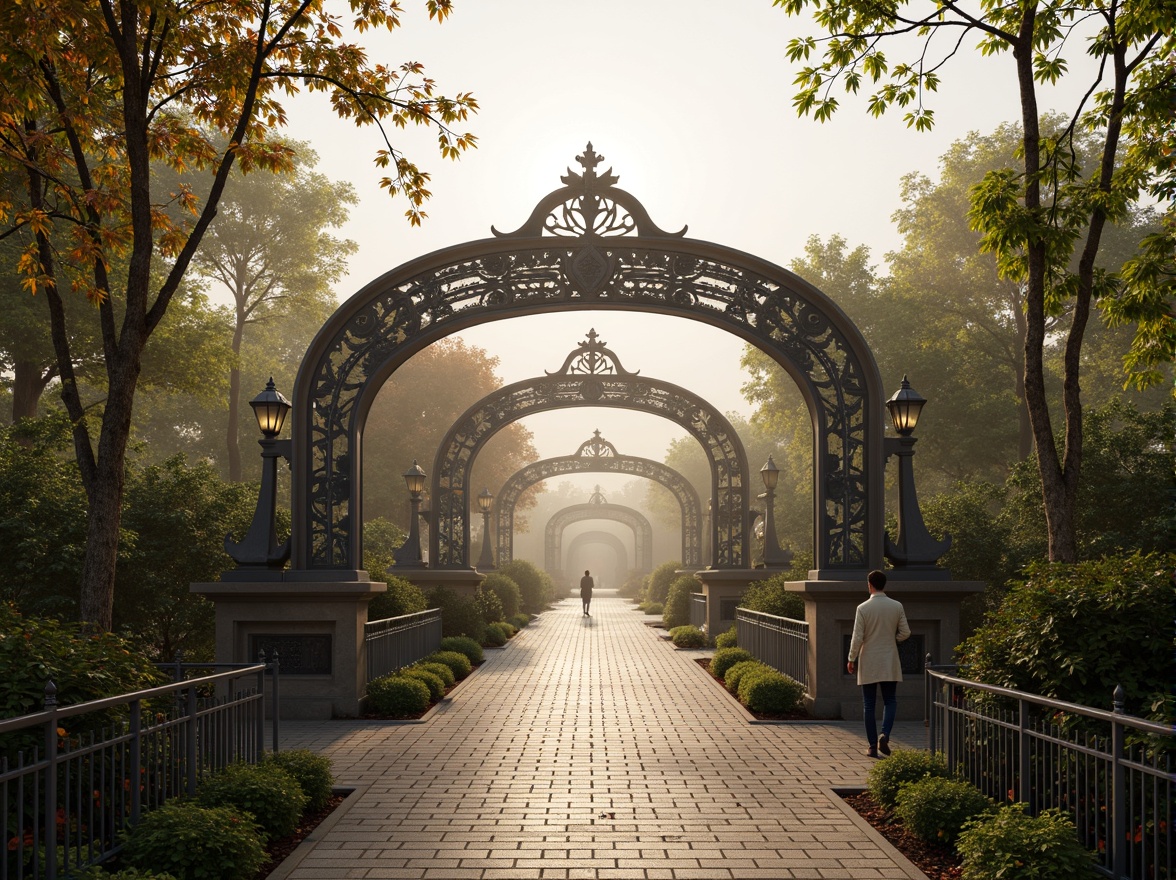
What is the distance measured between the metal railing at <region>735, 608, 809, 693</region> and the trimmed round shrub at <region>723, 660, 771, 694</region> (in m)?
0.26

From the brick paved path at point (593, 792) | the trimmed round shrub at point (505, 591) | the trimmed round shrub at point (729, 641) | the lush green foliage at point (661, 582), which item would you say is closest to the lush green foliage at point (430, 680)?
the brick paved path at point (593, 792)

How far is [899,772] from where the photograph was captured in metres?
7.66

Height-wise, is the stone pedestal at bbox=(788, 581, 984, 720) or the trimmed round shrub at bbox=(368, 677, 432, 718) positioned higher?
Result: the stone pedestal at bbox=(788, 581, 984, 720)

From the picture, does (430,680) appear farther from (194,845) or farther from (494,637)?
(494,637)

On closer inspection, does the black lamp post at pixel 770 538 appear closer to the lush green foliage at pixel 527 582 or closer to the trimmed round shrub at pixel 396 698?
the trimmed round shrub at pixel 396 698

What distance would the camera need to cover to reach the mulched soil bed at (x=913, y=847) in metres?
6.29

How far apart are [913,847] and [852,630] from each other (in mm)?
6260

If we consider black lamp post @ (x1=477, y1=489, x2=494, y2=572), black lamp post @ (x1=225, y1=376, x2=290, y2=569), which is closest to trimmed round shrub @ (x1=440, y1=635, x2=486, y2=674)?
black lamp post @ (x1=225, y1=376, x2=290, y2=569)

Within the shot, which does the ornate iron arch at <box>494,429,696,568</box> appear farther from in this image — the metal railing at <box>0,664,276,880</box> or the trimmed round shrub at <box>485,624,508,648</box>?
the metal railing at <box>0,664,276,880</box>

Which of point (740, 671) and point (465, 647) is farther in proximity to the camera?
point (465, 647)

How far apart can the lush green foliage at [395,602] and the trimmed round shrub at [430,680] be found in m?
1.11

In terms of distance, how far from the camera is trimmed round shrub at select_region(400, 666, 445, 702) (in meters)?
14.3

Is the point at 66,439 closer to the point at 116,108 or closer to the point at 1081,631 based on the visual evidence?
the point at 116,108

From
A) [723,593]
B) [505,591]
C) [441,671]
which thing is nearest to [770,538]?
[723,593]
